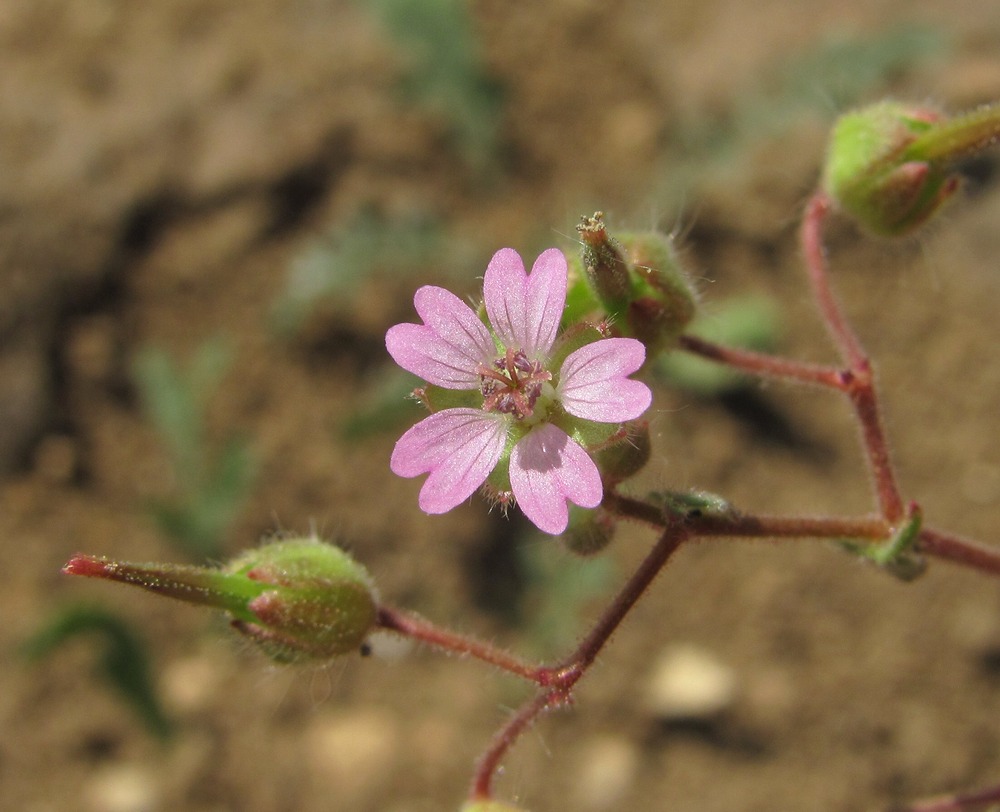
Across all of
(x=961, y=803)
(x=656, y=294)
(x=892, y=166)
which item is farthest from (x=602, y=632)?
(x=892, y=166)

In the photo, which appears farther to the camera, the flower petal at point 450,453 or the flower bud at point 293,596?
the flower bud at point 293,596

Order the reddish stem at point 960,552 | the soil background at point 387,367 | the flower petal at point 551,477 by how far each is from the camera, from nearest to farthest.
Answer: the flower petal at point 551,477 → the reddish stem at point 960,552 → the soil background at point 387,367

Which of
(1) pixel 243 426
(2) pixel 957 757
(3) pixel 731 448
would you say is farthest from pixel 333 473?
(2) pixel 957 757

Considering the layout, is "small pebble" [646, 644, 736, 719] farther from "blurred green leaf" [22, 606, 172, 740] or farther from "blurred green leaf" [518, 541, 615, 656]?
"blurred green leaf" [22, 606, 172, 740]

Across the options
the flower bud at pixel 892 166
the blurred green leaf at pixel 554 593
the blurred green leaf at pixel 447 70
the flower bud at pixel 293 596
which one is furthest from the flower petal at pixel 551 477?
the blurred green leaf at pixel 447 70

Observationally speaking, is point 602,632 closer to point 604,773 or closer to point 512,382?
point 512,382

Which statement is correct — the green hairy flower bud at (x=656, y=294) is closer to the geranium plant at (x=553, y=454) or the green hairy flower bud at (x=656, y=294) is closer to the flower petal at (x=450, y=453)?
the geranium plant at (x=553, y=454)

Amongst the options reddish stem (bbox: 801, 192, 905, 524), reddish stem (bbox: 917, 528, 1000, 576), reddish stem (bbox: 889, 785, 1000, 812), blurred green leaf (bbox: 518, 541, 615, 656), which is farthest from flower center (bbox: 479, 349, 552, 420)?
blurred green leaf (bbox: 518, 541, 615, 656)

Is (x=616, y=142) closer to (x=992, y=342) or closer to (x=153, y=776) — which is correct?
(x=992, y=342)
